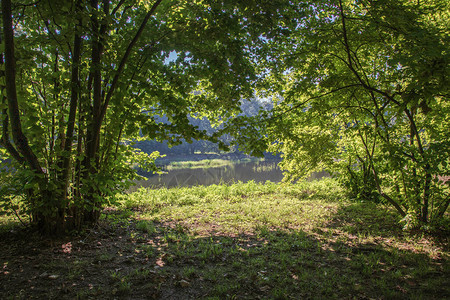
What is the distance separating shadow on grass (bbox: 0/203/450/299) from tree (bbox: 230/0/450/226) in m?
1.35

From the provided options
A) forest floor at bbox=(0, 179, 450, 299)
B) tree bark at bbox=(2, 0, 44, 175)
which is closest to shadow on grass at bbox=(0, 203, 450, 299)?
forest floor at bbox=(0, 179, 450, 299)

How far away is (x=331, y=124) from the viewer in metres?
5.59

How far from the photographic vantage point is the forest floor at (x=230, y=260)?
2.83 metres

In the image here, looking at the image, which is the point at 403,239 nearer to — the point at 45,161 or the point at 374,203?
the point at 374,203

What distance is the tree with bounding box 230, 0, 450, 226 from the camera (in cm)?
351

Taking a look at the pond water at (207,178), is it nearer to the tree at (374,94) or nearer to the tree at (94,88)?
the tree at (94,88)

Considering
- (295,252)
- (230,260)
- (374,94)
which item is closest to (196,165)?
(374,94)

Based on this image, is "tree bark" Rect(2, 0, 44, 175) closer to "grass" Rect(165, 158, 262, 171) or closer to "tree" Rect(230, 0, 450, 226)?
"tree" Rect(230, 0, 450, 226)

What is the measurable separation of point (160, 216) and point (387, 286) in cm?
508

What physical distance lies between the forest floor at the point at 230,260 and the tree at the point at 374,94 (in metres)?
1.02

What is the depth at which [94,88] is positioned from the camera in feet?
13.7

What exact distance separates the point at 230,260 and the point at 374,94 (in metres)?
4.23

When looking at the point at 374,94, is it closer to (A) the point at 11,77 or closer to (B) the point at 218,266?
(B) the point at 218,266

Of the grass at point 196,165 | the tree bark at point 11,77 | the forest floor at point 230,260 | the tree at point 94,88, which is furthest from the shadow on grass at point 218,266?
the grass at point 196,165
